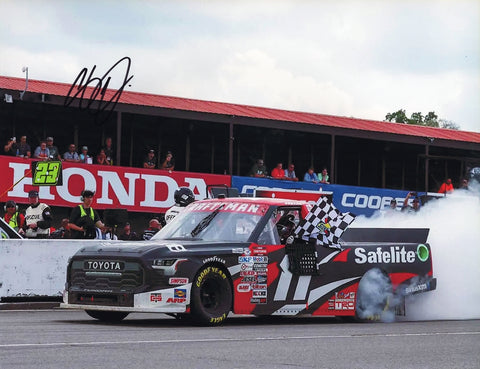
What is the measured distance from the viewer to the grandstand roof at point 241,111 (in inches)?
1073

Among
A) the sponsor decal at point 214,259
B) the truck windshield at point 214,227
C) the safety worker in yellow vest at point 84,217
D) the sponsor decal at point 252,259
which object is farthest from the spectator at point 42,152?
the sponsor decal at point 214,259

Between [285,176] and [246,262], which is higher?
[285,176]

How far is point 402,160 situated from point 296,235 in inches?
1061

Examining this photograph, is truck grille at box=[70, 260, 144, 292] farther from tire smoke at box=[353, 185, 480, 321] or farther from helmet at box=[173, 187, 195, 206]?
helmet at box=[173, 187, 195, 206]

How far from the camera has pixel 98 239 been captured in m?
17.0

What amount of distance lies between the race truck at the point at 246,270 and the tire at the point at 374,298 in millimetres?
14

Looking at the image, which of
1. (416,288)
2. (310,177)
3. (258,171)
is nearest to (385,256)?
(416,288)

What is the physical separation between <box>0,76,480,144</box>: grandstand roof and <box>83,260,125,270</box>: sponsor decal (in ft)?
46.1

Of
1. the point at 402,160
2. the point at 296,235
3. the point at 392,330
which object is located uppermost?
the point at 402,160

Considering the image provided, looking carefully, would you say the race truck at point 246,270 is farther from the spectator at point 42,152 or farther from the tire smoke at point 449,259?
the spectator at point 42,152

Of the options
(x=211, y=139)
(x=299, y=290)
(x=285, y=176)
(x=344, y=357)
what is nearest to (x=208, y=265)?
(x=299, y=290)

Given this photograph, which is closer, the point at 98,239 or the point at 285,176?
the point at 98,239

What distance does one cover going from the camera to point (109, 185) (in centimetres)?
2581

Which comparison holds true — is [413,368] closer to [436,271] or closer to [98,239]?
[436,271]
